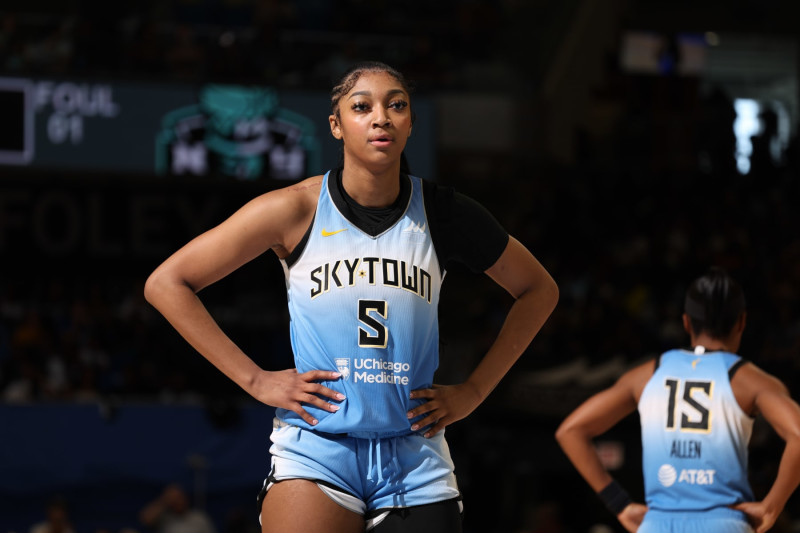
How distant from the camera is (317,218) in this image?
3277mm

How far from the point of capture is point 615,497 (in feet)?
16.4

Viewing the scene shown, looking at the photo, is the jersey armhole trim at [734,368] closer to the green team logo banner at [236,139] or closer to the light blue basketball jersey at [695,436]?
the light blue basketball jersey at [695,436]

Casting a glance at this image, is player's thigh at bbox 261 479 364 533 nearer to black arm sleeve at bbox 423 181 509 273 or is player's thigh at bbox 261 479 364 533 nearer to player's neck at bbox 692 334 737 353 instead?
black arm sleeve at bbox 423 181 509 273

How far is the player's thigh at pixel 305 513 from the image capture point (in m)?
3.03

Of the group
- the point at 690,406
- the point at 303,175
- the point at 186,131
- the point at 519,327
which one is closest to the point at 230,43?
the point at 186,131

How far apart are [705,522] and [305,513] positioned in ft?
6.76

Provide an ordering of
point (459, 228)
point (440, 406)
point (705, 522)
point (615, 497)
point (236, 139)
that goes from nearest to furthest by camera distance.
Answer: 1. point (440, 406)
2. point (459, 228)
3. point (705, 522)
4. point (615, 497)
5. point (236, 139)

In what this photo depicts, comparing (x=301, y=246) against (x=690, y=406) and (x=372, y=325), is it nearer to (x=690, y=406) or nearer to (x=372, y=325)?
(x=372, y=325)

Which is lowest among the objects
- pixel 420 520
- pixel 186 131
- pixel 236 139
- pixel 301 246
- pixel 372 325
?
pixel 420 520

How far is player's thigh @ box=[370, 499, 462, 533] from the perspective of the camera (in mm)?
3096

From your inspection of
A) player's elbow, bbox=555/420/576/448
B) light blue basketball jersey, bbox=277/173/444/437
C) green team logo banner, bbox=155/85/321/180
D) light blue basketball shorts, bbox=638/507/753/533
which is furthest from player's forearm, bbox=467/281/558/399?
green team logo banner, bbox=155/85/321/180

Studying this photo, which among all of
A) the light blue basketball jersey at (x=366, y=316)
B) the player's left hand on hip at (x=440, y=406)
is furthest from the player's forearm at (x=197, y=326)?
the player's left hand on hip at (x=440, y=406)

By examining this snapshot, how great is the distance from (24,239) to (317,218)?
12.5m

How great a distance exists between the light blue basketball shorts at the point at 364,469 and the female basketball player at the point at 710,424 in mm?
1665
